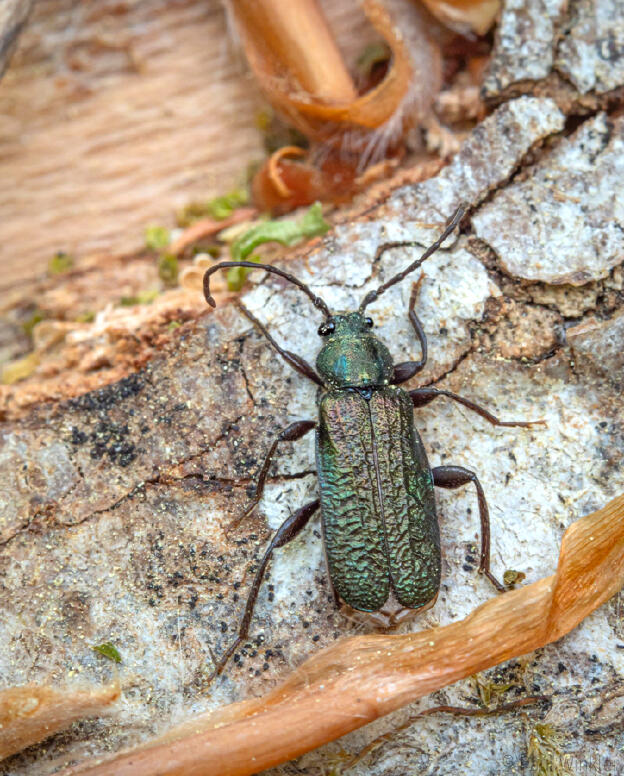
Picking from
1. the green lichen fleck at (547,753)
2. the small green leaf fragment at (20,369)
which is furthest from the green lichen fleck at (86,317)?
the green lichen fleck at (547,753)

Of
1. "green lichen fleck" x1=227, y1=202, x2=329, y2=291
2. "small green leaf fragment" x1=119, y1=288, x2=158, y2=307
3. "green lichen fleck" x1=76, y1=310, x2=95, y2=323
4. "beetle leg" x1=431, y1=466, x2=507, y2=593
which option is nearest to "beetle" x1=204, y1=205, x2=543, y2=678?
"beetle leg" x1=431, y1=466, x2=507, y2=593

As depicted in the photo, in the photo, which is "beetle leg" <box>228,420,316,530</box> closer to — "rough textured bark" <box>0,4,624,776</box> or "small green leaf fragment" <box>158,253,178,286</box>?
"rough textured bark" <box>0,4,624,776</box>

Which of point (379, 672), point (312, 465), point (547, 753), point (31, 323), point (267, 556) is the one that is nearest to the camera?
point (379, 672)

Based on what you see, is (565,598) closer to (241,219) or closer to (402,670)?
(402,670)

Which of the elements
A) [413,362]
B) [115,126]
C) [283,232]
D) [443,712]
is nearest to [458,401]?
[413,362]

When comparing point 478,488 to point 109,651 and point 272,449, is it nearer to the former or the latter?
point 272,449

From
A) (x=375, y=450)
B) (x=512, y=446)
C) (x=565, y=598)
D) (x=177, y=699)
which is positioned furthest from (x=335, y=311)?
(x=177, y=699)

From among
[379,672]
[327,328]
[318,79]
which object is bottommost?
[379,672]

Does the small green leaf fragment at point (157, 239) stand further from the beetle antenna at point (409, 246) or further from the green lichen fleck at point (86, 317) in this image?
the beetle antenna at point (409, 246)
